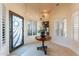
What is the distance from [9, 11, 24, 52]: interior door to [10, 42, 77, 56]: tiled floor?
0.35 ft

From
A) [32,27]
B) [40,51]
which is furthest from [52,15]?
[40,51]

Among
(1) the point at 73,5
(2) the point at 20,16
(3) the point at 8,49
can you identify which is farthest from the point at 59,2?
(3) the point at 8,49

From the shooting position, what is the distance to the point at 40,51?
2.19m

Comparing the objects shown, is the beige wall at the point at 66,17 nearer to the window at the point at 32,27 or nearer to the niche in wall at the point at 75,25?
the niche in wall at the point at 75,25

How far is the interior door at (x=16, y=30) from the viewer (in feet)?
7.10

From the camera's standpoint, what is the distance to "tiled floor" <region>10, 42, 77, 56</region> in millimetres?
2145

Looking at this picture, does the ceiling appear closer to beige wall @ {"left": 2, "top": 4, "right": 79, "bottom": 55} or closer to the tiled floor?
beige wall @ {"left": 2, "top": 4, "right": 79, "bottom": 55}

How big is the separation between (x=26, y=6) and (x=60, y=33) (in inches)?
32.1

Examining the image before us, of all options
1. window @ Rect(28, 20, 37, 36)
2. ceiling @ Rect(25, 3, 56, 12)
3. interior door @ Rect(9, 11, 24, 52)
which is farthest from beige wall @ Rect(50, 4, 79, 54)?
interior door @ Rect(9, 11, 24, 52)

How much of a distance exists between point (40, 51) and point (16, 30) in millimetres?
585

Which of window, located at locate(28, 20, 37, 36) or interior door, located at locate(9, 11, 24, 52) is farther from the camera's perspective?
window, located at locate(28, 20, 37, 36)

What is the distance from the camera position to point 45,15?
2.25 metres

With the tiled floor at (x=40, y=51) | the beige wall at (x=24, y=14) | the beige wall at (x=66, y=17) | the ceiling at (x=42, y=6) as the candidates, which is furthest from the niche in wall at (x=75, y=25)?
the beige wall at (x=24, y=14)

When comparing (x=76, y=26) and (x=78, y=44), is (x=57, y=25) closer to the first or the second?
(x=76, y=26)
